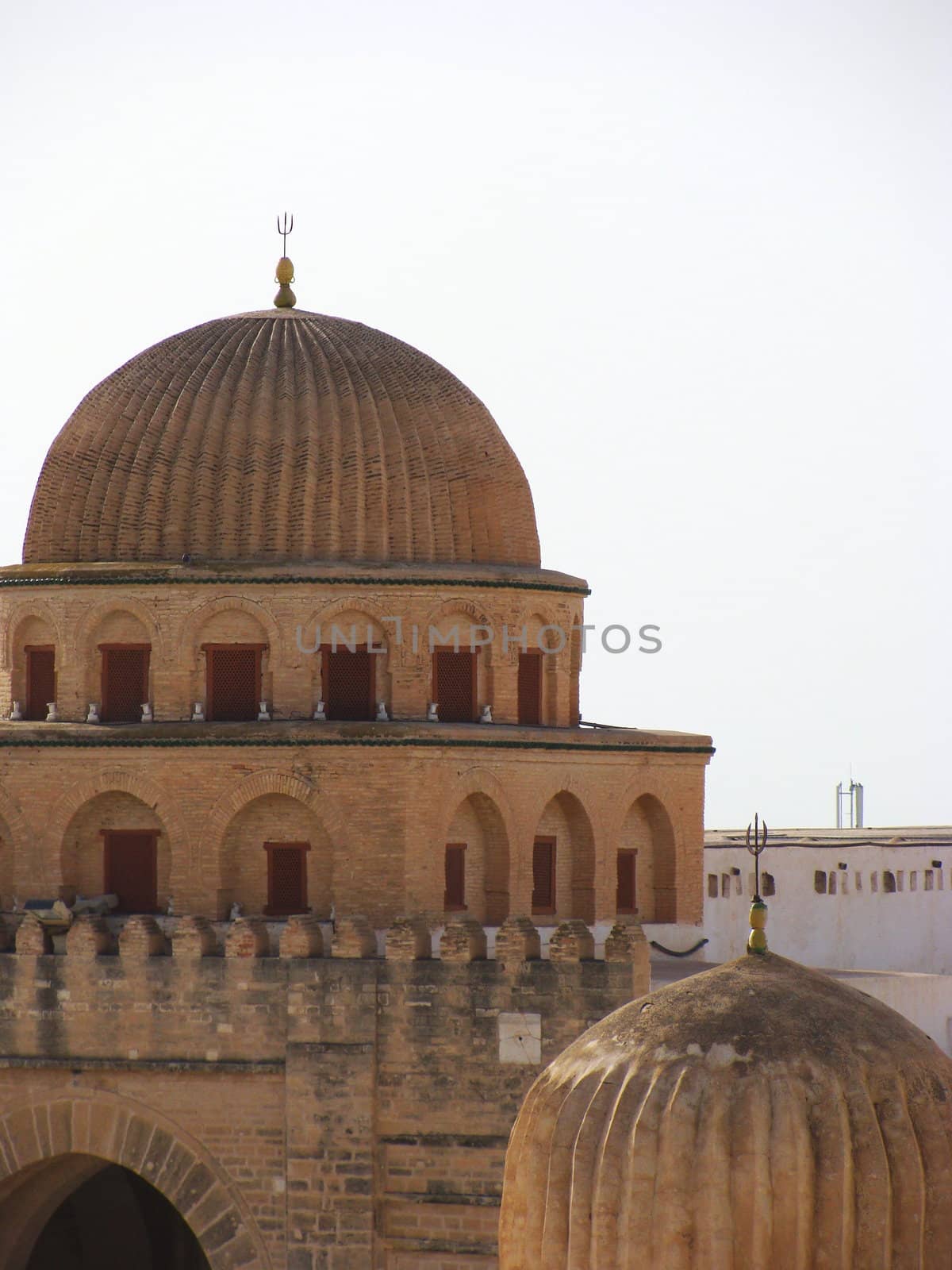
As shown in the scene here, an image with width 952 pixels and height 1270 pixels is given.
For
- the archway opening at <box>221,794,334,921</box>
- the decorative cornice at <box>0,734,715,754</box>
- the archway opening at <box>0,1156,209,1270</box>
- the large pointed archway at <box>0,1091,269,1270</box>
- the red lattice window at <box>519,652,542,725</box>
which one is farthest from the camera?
the archway opening at <box>0,1156,209,1270</box>

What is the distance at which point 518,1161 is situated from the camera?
58.7 feet

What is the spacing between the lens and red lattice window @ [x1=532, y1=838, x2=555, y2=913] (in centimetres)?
2872

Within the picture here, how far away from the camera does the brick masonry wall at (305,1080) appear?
83.1ft

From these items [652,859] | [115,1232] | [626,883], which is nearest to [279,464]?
[626,883]

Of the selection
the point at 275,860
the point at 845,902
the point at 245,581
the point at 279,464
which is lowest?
the point at 845,902

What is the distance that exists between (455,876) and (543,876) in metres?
1.19

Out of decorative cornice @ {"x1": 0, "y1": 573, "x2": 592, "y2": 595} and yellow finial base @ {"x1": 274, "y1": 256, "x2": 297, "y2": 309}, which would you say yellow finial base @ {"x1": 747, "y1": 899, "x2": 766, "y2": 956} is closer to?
decorative cornice @ {"x1": 0, "y1": 573, "x2": 592, "y2": 595}

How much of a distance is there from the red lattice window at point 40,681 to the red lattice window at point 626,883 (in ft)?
21.5

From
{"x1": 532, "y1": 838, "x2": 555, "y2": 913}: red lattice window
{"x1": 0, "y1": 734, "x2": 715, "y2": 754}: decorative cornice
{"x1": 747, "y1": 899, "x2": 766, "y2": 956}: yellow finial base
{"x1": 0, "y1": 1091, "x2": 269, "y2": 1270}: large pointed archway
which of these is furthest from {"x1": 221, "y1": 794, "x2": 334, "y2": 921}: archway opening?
{"x1": 747, "y1": 899, "x2": 766, "y2": 956}: yellow finial base

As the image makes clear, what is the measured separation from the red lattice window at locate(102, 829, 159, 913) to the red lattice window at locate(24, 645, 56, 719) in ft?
6.14

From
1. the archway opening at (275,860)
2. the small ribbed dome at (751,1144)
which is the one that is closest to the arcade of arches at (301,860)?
the archway opening at (275,860)

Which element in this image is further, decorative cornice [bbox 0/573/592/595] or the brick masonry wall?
decorative cornice [bbox 0/573/592/595]

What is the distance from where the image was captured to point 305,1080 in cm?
2562

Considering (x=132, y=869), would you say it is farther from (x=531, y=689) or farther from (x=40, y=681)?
(x=531, y=689)
